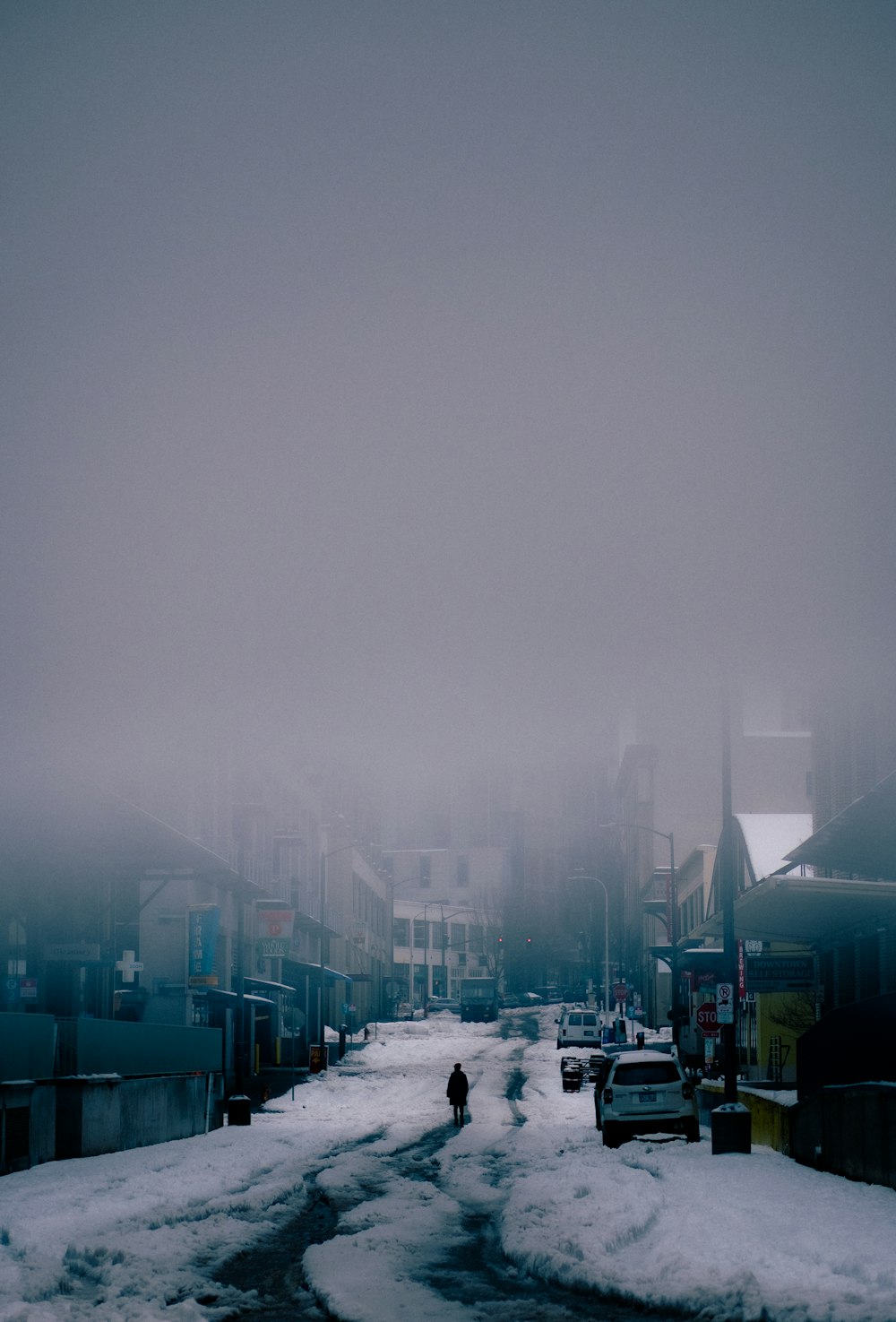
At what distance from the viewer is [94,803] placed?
102 ft

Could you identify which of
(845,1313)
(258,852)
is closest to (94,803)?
(845,1313)

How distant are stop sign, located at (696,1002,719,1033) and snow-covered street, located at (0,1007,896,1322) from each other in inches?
122

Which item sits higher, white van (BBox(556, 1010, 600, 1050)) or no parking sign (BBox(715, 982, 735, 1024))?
no parking sign (BBox(715, 982, 735, 1024))

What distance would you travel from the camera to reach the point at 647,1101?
1029 inches

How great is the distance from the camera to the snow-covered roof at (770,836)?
52000mm

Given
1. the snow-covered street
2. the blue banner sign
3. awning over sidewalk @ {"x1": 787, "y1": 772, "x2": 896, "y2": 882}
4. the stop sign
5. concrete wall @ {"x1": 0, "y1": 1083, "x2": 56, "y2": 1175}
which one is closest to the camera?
the snow-covered street

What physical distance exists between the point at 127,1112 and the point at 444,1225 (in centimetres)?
1184

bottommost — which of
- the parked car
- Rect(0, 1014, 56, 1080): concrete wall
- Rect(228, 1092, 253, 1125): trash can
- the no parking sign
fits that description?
the parked car

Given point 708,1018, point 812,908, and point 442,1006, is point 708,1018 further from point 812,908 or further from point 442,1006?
point 442,1006

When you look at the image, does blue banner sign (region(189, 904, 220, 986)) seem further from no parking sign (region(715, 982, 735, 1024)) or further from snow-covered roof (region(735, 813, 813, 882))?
no parking sign (region(715, 982, 735, 1024))

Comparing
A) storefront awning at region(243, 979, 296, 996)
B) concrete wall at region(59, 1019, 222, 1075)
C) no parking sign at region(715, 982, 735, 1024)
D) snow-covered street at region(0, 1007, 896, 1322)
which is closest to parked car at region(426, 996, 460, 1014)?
storefront awning at region(243, 979, 296, 996)

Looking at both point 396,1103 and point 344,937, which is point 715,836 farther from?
point 396,1103

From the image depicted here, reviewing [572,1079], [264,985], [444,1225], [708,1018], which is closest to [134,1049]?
[708,1018]

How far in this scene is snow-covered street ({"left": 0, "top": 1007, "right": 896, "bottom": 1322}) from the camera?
39.3 feet
